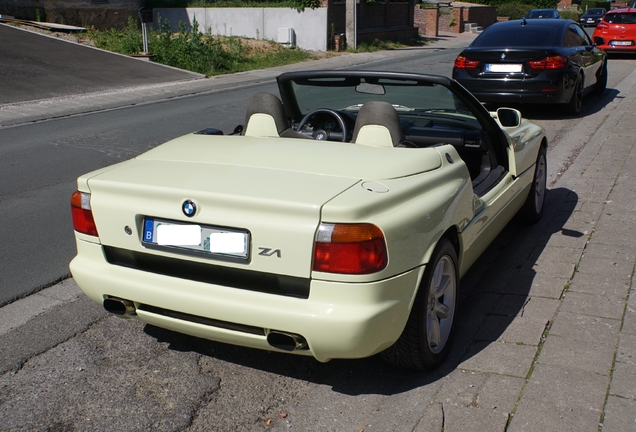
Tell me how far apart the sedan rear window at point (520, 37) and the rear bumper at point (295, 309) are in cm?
928

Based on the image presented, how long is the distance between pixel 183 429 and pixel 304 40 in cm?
2614

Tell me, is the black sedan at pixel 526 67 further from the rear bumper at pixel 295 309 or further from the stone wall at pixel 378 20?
the stone wall at pixel 378 20

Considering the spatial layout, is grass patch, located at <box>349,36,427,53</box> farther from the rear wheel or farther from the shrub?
the shrub

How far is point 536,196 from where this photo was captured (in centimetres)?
565

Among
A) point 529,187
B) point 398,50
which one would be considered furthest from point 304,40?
point 529,187

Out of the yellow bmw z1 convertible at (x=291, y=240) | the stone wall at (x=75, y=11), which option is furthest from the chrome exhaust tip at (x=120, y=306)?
the stone wall at (x=75, y=11)

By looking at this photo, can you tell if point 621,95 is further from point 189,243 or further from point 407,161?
point 189,243

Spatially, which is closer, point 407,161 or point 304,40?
point 407,161

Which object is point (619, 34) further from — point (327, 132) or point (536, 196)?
point (327, 132)

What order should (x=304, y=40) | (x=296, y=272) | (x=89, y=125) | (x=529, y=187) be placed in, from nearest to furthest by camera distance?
1. (x=296, y=272)
2. (x=529, y=187)
3. (x=89, y=125)
4. (x=304, y=40)

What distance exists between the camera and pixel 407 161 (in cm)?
336

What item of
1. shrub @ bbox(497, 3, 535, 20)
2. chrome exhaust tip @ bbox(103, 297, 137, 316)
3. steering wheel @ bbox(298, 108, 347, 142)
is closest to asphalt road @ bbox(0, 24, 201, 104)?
steering wheel @ bbox(298, 108, 347, 142)

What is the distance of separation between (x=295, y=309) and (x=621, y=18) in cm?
2493

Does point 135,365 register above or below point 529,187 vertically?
below
